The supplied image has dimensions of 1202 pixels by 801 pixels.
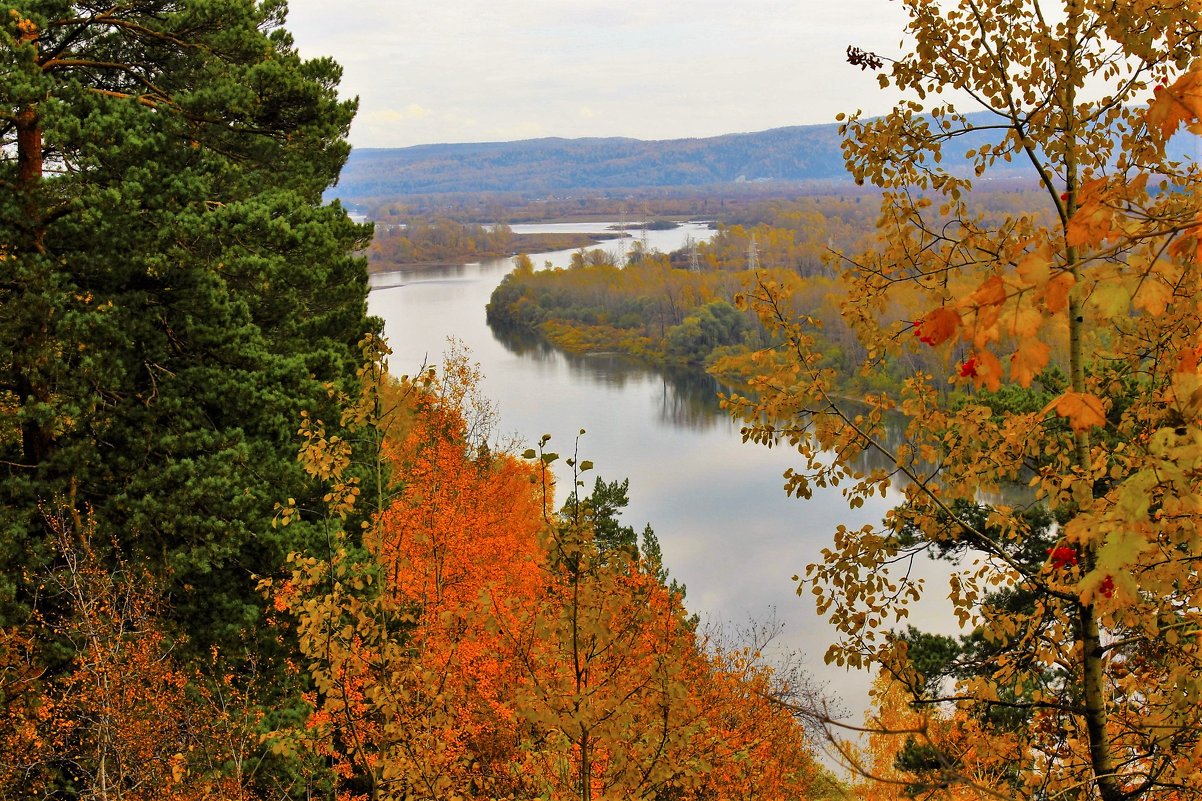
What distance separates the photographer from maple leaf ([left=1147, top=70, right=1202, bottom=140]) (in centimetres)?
148

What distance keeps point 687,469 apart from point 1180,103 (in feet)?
106

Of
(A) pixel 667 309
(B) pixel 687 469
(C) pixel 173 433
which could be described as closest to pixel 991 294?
(C) pixel 173 433

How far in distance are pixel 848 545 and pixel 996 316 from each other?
2.19 meters

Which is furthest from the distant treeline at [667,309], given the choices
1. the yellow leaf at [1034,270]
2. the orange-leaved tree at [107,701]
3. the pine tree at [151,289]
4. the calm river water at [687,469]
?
the yellow leaf at [1034,270]

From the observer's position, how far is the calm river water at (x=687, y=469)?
896 inches

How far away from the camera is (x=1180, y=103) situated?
4.95 ft

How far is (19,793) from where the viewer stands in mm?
6504

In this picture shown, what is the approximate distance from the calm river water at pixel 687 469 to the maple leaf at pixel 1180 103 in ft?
32.1

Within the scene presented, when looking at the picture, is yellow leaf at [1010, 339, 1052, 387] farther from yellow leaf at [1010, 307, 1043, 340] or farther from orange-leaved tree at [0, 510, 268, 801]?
orange-leaved tree at [0, 510, 268, 801]

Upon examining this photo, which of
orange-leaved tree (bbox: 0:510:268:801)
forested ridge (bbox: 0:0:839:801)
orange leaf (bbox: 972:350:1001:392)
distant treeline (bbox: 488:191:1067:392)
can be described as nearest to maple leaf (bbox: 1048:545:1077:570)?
orange leaf (bbox: 972:350:1001:392)

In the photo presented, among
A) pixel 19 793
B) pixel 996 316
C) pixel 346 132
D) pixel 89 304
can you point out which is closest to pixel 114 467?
pixel 89 304

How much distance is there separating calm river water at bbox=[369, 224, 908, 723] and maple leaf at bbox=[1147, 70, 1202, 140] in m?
9.79

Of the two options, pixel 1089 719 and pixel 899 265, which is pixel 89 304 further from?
pixel 1089 719

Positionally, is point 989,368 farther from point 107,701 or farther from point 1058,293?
point 107,701
